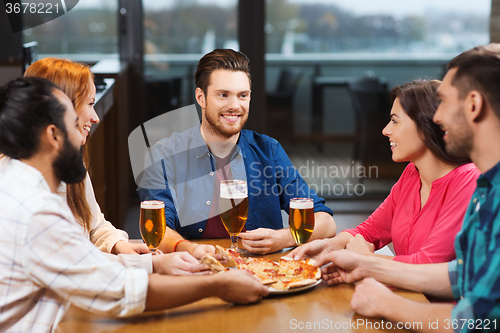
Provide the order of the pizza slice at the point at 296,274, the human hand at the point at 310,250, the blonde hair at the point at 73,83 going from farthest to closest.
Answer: the blonde hair at the point at 73,83, the human hand at the point at 310,250, the pizza slice at the point at 296,274

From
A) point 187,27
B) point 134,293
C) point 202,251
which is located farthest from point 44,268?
point 187,27

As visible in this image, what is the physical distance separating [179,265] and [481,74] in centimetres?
92

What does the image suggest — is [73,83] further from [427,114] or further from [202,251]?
[427,114]

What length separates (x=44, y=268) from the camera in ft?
3.64

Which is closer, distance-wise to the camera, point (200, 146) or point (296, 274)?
point (296, 274)

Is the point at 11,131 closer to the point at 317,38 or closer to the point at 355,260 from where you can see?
the point at 355,260

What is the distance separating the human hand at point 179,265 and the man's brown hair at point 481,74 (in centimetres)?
82

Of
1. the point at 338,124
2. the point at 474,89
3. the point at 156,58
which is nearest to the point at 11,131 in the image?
the point at 474,89

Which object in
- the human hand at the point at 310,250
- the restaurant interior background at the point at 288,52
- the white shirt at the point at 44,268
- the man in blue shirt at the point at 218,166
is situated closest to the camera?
the white shirt at the point at 44,268

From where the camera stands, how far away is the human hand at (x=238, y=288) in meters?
1.25

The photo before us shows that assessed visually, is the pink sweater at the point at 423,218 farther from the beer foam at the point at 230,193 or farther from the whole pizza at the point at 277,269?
the beer foam at the point at 230,193

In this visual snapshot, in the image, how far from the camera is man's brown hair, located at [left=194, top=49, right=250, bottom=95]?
86.3 inches

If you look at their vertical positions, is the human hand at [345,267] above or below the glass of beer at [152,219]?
below

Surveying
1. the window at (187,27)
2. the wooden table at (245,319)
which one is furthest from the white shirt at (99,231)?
the window at (187,27)
